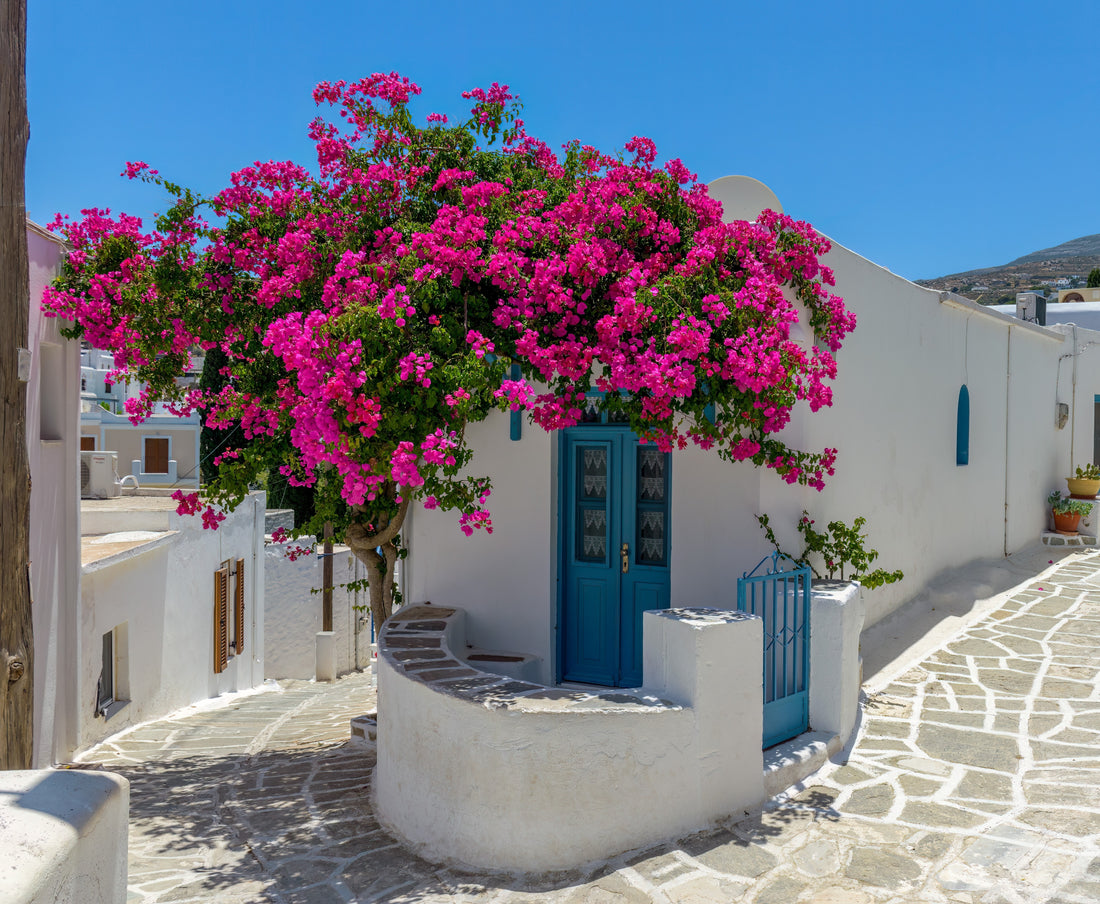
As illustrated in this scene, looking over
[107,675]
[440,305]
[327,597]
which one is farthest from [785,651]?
[327,597]

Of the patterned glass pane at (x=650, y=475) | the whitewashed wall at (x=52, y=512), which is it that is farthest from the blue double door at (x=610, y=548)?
the whitewashed wall at (x=52, y=512)

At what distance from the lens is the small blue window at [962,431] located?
448 inches

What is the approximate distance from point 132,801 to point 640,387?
5252 mm

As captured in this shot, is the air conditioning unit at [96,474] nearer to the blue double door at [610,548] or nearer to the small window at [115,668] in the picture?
the small window at [115,668]

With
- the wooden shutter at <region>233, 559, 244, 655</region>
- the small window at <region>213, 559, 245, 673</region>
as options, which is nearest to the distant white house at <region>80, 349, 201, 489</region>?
the wooden shutter at <region>233, 559, 244, 655</region>

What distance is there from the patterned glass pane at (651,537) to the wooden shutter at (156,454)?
1235 inches

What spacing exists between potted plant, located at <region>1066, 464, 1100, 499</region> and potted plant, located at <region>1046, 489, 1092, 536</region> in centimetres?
40

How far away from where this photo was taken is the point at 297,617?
2181 centimetres

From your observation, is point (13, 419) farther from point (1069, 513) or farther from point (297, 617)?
point (297, 617)

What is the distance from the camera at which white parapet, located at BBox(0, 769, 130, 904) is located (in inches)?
93.7

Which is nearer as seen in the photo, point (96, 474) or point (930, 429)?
point (930, 429)

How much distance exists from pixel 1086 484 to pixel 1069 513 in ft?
3.12

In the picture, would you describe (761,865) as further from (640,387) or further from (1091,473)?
(1091,473)

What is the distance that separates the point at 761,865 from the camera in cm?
510
